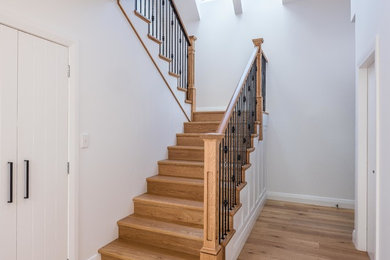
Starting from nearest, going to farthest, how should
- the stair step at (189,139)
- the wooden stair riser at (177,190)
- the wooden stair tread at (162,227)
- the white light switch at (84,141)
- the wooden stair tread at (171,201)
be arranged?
the white light switch at (84,141)
the wooden stair tread at (162,227)
the wooden stair tread at (171,201)
the wooden stair riser at (177,190)
the stair step at (189,139)

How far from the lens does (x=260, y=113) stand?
12.1 ft

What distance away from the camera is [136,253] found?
2.32 metres

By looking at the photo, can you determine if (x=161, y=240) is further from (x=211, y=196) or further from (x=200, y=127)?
(x=200, y=127)

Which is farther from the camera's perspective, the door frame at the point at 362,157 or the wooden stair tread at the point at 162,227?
the door frame at the point at 362,157

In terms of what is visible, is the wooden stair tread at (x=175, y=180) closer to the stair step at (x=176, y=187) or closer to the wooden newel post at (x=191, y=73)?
the stair step at (x=176, y=187)

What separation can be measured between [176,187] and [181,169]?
0.31m

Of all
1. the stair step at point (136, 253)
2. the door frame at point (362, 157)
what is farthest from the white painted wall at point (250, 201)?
the door frame at point (362, 157)

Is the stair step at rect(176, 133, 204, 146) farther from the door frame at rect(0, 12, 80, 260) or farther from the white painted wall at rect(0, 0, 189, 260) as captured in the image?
the door frame at rect(0, 12, 80, 260)

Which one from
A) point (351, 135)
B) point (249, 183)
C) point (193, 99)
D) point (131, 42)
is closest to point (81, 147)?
point (131, 42)

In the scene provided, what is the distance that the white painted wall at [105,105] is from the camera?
2109 mm

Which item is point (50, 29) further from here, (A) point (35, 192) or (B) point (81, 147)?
(A) point (35, 192)

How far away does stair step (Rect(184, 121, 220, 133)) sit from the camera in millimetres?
3734

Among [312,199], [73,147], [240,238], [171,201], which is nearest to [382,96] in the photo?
[240,238]

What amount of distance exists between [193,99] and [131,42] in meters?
1.65
